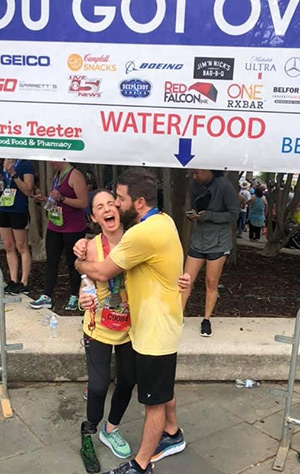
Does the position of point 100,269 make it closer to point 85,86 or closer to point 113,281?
point 113,281

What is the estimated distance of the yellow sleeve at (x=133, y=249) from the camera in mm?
2527

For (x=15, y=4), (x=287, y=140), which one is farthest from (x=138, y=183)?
(x=15, y=4)

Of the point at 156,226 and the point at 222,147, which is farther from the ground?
the point at 222,147

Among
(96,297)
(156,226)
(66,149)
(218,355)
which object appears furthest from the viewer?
(218,355)

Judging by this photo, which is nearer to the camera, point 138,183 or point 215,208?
point 138,183

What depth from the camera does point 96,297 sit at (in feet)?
9.25

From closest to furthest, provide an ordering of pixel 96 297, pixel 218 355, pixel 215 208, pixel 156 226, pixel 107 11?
pixel 156 226 → pixel 96 297 → pixel 107 11 → pixel 218 355 → pixel 215 208

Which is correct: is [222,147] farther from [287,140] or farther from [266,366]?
[266,366]

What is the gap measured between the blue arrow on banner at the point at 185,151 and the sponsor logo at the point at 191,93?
259 mm

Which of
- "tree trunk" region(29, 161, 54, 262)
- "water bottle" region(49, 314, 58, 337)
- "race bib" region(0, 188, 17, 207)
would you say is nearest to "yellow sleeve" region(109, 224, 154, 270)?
"water bottle" region(49, 314, 58, 337)

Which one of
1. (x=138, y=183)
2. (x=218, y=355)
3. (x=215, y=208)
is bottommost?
(x=218, y=355)

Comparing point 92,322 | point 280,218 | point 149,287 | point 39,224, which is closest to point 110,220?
point 149,287

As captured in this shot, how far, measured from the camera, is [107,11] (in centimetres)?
326

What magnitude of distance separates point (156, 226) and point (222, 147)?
1110 mm
